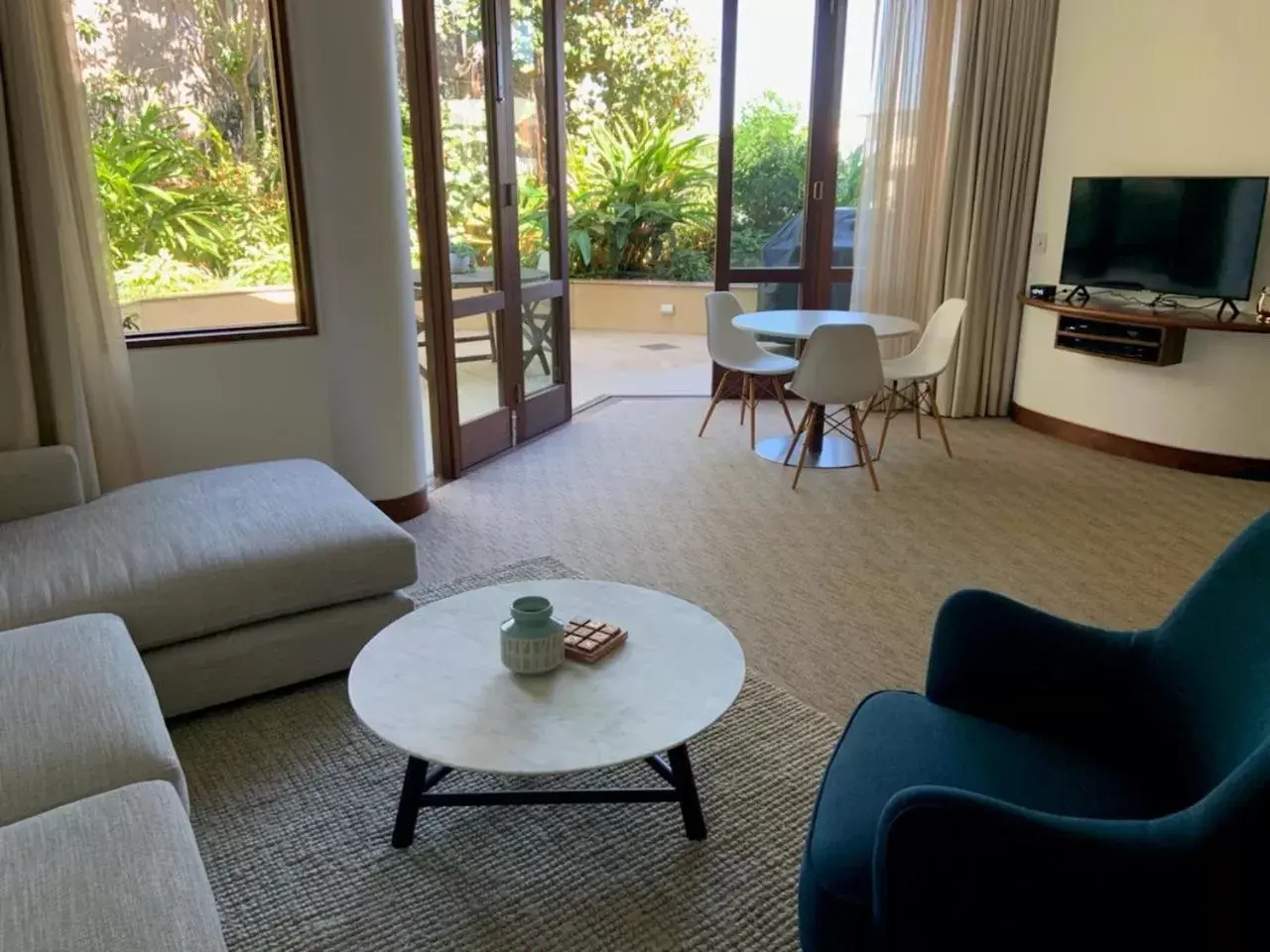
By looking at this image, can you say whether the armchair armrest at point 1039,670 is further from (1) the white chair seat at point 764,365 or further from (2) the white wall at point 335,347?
(1) the white chair seat at point 764,365

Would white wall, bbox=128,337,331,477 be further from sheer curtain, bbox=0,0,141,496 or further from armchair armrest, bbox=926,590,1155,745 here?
armchair armrest, bbox=926,590,1155,745

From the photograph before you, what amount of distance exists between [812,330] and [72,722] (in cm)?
346

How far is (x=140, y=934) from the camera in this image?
121 cm

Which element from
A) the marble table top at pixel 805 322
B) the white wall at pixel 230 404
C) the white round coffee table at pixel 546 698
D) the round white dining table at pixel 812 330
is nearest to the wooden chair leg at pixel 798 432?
the round white dining table at pixel 812 330

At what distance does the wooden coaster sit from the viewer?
1.93 metres

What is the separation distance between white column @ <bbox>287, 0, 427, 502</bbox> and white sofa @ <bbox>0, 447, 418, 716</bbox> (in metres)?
0.91

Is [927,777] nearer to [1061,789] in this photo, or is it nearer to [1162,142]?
[1061,789]

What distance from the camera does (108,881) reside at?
130cm

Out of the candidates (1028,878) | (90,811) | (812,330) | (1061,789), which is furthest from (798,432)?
(90,811)

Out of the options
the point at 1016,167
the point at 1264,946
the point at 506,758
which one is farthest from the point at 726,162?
the point at 1264,946

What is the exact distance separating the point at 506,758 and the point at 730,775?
0.75m

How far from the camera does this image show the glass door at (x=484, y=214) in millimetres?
3986

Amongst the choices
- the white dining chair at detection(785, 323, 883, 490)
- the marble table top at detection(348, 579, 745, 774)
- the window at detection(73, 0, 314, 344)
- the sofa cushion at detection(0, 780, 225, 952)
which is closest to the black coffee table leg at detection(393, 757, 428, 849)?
the marble table top at detection(348, 579, 745, 774)

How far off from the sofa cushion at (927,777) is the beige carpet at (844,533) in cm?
85
